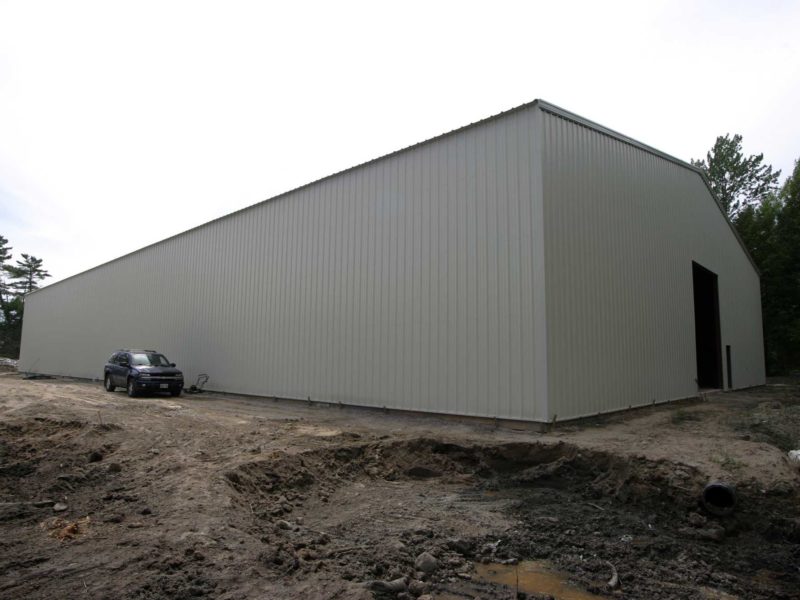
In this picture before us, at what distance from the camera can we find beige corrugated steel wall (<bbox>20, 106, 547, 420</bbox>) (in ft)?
37.1

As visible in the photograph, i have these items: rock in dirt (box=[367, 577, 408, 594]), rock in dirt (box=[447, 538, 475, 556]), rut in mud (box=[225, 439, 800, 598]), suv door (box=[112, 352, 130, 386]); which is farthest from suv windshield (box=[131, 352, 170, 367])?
rock in dirt (box=[367, 577, 408, 594])

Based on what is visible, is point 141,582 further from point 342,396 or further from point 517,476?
point 342,396

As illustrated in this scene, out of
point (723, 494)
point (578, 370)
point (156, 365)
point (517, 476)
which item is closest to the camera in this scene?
point (723, 494)

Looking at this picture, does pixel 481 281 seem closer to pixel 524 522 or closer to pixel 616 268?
pixel 616 268

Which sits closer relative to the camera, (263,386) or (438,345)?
(438,345)

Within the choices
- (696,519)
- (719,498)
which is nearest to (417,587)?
(696,519)

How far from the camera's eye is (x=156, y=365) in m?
19.3

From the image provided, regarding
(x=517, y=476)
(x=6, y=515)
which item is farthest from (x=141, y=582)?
(x=517, y=476)

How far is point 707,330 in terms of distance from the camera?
2250 centimetres

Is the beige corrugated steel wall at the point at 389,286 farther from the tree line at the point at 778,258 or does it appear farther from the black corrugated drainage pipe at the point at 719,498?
the tree line at the point at 778,258

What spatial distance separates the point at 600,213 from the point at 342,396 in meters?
8.75

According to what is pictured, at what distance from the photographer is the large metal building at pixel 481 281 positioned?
11.2 metres

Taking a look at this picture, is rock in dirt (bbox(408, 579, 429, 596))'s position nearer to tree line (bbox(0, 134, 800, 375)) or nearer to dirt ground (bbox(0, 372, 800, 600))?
dirt ground (bbox(0, 372, 800, 600))

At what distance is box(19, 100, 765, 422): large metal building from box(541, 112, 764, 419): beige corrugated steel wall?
0.22ft
